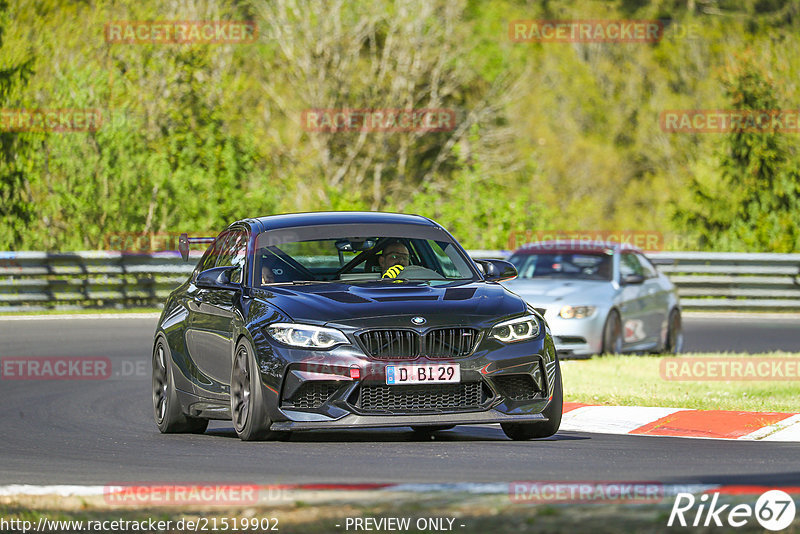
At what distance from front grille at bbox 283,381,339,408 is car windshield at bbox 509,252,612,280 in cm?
1021

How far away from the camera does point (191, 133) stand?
31906mm

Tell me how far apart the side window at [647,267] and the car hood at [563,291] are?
1262 millimetres

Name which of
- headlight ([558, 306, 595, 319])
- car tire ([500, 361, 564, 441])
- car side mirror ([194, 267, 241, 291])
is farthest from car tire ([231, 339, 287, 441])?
headlight ([558, 306, 595, 319])

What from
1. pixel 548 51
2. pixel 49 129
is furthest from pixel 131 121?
pixel 548 51

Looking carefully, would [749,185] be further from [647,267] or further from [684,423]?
[684,423]

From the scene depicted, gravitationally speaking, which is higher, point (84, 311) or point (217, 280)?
point (217, 280)

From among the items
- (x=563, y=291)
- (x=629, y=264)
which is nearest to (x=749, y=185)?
(x=629, y=264)

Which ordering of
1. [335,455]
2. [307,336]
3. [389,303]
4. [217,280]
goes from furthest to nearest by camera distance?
[217,280] → [389,303] → [307,336] → [335,455]

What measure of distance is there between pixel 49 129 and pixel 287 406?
20.7 m

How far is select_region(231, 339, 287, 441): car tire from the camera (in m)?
9.32

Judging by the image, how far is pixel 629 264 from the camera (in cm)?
1958

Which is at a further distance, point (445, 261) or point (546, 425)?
point (445, 261)

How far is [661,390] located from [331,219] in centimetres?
410

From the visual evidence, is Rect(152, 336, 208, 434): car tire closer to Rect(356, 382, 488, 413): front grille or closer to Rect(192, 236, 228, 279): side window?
Rect(192, 236, 228, 279): side window
